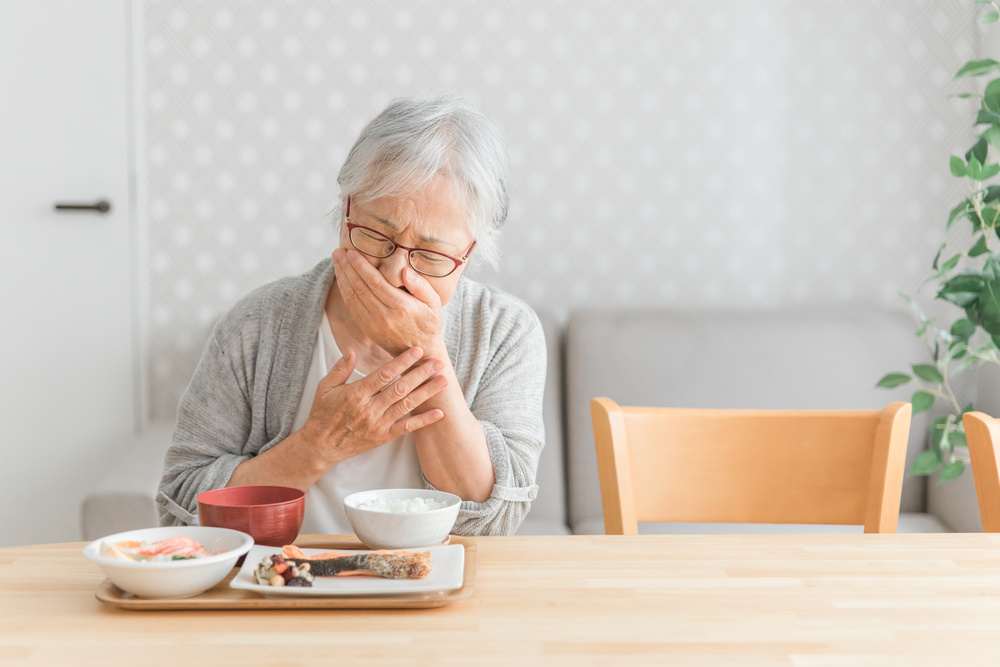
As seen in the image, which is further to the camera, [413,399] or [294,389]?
[294,389]

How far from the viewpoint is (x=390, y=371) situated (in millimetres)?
1132

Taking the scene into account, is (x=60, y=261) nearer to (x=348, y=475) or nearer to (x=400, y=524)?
(x=348, y=475)

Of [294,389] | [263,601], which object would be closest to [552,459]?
[294,389]

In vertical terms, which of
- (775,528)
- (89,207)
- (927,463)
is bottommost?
(775,528)

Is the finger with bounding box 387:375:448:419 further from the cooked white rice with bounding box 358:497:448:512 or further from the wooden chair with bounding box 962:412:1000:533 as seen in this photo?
the wooden chair with bounding box 962:412:1000:533

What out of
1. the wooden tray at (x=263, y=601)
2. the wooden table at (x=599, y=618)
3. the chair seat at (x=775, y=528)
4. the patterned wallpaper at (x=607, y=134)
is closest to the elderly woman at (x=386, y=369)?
the wooden table at (x=599, y=618)

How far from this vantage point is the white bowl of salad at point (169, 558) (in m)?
0.73

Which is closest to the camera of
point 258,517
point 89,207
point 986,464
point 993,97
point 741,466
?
point 258,517

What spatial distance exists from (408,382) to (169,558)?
0.43 meters

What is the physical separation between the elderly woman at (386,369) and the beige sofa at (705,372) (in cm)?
86

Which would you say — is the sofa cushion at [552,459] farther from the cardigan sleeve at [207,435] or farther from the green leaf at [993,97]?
the green leaf at [993,97]

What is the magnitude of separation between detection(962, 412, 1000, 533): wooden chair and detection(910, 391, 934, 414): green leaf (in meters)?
1.00

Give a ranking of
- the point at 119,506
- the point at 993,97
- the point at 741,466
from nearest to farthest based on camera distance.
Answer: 1. the point at 741,466
2. the point at 119,506
3. the point at 993,97

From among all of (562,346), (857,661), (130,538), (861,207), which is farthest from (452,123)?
(861,207)
